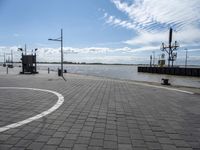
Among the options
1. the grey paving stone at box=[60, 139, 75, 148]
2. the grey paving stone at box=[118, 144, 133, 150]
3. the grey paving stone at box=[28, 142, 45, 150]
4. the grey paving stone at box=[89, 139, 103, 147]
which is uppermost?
the grey paving stone at box=[28, 142, 45, 150]

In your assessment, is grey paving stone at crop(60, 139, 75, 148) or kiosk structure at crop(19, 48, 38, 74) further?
kiosk structure at crop(19, 48, 38, 74)

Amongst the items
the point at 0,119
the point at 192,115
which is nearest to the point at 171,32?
the point at 192,115

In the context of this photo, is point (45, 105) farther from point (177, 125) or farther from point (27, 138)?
point (177, 125)

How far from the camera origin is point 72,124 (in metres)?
4.89

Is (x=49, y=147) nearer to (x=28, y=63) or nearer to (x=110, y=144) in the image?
(x=110, y=144)

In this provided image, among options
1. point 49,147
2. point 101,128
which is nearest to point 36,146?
point 49,147

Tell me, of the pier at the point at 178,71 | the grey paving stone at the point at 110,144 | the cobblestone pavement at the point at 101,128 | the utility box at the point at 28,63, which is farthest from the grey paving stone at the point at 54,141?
the pier at the point at 178,71

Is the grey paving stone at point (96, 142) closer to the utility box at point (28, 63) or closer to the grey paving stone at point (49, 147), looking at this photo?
the grey paving stone at point (49, 147)

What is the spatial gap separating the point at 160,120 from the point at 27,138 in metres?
3.87

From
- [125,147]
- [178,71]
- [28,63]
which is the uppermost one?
[28,63]

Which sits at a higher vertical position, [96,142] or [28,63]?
[28,63]

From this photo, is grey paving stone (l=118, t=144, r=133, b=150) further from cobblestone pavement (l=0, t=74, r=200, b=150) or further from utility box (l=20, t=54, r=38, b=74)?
utility box (l=20, t=54, r=38, b=74)

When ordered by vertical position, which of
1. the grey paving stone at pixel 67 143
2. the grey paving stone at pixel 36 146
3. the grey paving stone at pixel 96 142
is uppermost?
the grey paving stone at pixel 36 146

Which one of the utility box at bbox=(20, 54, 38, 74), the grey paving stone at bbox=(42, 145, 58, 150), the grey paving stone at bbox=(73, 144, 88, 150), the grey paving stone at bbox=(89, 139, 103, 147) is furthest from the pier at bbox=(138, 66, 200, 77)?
the grey paving stone at bbox=(42, 145, 58, 150)
